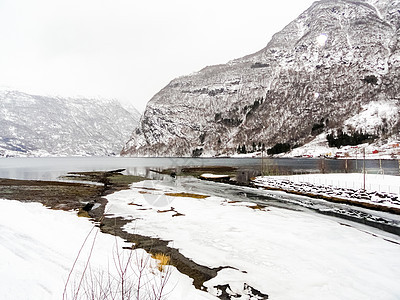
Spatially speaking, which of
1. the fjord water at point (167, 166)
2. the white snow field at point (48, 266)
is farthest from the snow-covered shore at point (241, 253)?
the fjord water at point (167, 166)

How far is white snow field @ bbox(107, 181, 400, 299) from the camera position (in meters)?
8.97

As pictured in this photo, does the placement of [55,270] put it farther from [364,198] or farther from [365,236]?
[364,198]

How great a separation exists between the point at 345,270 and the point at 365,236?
7.21 m

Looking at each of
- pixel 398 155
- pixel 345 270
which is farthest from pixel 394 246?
pixel 398 155

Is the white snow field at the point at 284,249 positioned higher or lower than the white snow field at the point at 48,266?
lower

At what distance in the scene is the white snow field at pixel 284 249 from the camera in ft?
A: 29.4

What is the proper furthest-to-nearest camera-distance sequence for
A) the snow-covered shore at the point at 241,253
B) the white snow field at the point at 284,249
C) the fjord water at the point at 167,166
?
the fjord water at the point at 167,166 < the white snow field at the point at 284,249 < the snow-covered shore at the point at 241,253

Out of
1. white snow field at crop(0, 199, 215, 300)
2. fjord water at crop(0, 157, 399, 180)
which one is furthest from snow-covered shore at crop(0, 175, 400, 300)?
fjord water at crop(0, 157, 399, 180)

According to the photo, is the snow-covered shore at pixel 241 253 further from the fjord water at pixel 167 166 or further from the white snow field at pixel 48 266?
the fjord water at pixel 167 166

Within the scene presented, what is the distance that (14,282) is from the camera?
4.77m

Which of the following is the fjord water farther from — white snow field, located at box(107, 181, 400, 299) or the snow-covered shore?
the snow-covered shore

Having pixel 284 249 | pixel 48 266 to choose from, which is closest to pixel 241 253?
pixel 284 249

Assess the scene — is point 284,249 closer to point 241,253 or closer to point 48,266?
point 241,253

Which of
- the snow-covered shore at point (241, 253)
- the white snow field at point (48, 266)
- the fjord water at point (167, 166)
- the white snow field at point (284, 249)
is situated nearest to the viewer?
the white snow field at point (48, 266)
